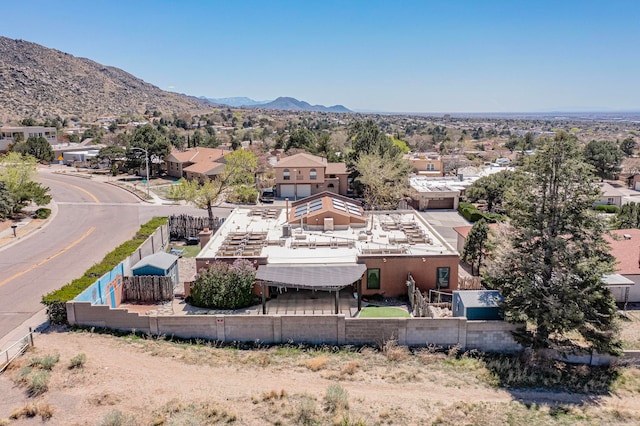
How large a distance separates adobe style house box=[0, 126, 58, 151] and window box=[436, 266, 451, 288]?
93.3 metres

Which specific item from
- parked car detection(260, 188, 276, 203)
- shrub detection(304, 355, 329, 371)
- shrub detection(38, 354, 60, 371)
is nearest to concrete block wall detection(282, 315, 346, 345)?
shrub detection(304, 355, 329, 371)

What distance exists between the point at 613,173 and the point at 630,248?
5775cm

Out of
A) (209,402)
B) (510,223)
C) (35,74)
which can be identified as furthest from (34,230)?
(35,74)

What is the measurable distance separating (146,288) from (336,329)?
11.4 m

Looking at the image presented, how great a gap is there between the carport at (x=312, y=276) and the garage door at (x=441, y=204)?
3153cm

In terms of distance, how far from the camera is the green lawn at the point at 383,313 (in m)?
22.3

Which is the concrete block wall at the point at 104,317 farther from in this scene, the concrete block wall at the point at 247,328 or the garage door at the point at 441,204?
the garage door at the point at 441,204

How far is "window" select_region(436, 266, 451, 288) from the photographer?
2670 centimetres

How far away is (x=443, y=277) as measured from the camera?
26.8 meters

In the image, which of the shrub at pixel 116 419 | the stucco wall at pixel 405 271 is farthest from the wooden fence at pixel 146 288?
the shrub at pixel 116 419

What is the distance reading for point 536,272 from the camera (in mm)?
20984

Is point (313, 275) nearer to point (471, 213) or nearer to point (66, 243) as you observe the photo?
point (66, 243)

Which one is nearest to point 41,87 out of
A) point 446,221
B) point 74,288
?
point 446,221

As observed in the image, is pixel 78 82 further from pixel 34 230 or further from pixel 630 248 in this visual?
pixel 630 248
